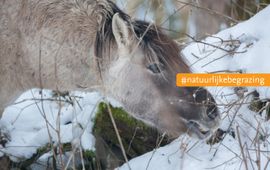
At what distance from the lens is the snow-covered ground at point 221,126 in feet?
16.6

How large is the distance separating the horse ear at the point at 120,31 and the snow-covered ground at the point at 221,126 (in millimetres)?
636

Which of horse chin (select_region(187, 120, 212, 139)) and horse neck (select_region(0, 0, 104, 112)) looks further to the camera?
horse neck (select_region(0, 0, 104, 112))

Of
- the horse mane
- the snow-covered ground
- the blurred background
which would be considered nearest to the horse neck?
the horse mane

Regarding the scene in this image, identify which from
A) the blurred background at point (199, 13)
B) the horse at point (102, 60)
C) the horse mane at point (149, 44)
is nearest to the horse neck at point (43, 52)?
the horse at point (102, 60)

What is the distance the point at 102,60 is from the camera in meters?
5.34

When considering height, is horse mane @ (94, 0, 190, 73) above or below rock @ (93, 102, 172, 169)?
above

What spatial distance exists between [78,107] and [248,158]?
214 cm

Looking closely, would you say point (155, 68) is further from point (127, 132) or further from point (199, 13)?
point (199, 13)

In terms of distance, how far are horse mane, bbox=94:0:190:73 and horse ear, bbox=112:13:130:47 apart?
8cm

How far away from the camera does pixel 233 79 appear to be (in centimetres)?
564

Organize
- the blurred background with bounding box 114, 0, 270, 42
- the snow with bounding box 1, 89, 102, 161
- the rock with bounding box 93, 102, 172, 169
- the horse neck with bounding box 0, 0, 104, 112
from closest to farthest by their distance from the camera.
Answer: the horse neck with bounding box 0, 0, 104, 112 < the rock with bounding box 93, 102, 172, 169 < the snow with bounding box 1, 89, 102, 161 < the blurred background with bounding box 114, 0, 270, 42

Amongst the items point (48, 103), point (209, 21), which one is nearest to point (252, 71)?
point (48, 103)

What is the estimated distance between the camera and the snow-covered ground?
199 inches

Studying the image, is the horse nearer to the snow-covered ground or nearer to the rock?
the snow-covered ground
